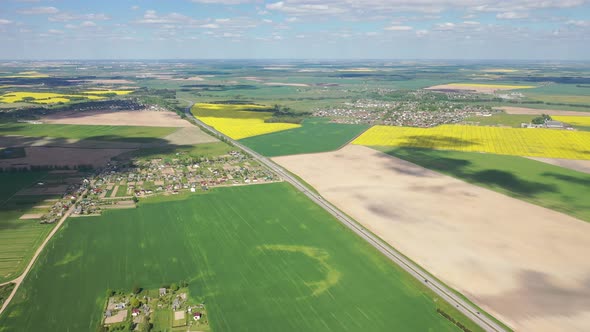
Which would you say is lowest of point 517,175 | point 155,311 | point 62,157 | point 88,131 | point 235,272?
point 155,311

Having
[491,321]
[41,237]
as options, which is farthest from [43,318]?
[491,321]

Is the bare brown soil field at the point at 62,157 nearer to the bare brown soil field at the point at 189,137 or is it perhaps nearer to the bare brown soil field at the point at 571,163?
the bare brown soil field at the point at 189,137

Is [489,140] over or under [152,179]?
over

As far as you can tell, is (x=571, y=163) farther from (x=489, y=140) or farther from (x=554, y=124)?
(x=554, y=124)

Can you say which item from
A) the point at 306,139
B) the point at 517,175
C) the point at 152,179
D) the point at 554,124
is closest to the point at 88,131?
the point at 152,179

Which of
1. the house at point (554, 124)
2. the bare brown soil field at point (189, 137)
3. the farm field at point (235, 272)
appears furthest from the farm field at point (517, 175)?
the house at point (554, 124)

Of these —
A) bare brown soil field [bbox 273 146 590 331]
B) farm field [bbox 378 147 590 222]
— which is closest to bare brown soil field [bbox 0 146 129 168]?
bare brown soil field [bbox 273 146 590 331]
